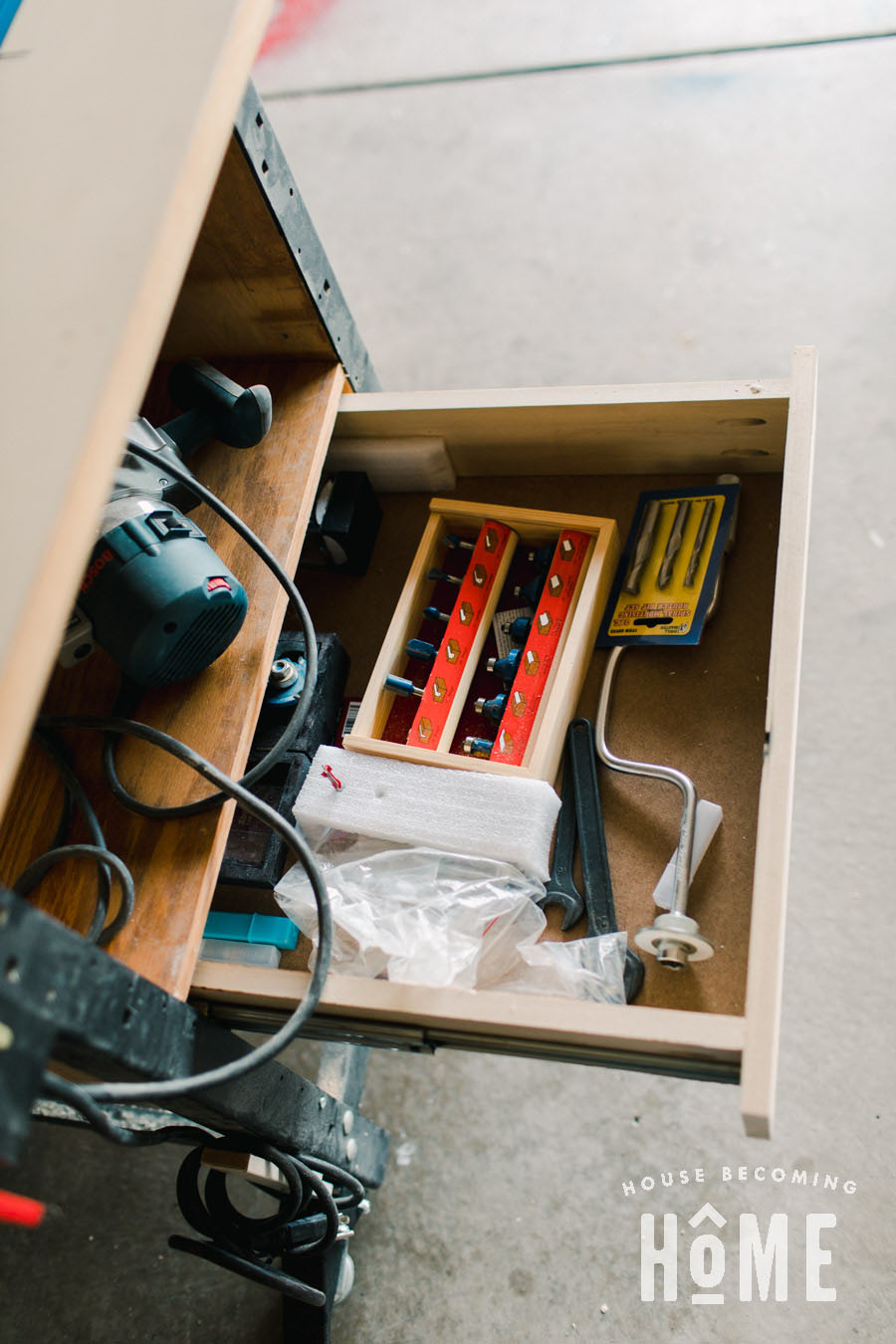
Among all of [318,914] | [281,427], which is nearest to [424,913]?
[318,914]

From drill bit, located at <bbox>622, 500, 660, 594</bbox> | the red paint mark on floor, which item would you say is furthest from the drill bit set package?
the red paint mark on floor

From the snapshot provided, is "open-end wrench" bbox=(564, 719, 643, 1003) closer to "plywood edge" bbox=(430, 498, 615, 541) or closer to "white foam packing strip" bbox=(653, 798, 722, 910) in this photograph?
"white foam packing strip" bbox=(653, 798, 722, 910)

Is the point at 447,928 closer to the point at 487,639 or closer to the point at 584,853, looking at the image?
the point at 584,853

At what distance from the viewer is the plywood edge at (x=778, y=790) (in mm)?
633

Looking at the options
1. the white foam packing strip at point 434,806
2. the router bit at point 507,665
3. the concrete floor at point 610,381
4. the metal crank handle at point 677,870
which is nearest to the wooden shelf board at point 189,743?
the white foam packing strip at point 434,806

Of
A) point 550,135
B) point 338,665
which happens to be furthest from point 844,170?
point 338,665

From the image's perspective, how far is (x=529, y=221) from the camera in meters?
1.81

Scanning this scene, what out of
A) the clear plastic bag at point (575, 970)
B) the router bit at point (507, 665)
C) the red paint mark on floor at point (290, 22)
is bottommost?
the clear plastic bag at point (575, 970)

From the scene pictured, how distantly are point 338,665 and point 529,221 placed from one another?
117 centimetres

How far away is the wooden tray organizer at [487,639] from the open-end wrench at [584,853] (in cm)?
2

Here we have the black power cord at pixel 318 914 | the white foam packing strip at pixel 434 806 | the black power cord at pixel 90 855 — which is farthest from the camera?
Answer: the white foam packing strip at pixel 434 806

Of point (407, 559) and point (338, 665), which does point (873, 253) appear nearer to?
point (407, 559)

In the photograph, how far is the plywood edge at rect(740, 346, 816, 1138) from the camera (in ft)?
2.08

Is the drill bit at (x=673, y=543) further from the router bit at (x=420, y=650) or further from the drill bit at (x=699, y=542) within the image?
the router bit at (x=420, y=650)
